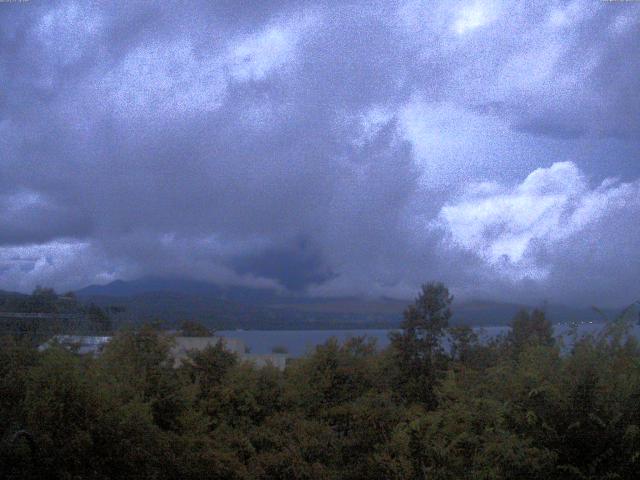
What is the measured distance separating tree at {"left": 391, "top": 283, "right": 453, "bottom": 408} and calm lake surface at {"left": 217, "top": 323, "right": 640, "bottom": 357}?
0.95m

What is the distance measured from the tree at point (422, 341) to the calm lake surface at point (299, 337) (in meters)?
0.95

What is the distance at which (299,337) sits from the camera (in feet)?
172

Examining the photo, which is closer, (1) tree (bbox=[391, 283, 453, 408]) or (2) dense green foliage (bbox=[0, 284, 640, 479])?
(2) dense green foliage (bbox=[0, 284, 640, 479])

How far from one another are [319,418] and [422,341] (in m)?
6.04

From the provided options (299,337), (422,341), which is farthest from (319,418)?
(299,337)

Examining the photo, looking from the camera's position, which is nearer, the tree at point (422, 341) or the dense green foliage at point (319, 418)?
the dense green foliage at point (319, 418)

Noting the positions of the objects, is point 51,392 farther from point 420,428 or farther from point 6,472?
point 420,428

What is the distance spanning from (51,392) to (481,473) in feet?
22.2

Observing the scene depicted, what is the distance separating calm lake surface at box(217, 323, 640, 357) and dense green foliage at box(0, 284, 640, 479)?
171 cm

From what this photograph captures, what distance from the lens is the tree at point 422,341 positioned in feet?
77.8

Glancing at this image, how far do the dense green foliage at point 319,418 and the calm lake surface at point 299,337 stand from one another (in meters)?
1.71

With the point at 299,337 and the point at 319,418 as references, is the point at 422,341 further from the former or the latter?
the point at 299,337

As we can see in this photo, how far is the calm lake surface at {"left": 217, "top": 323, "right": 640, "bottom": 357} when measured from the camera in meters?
24.5

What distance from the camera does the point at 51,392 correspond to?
11.0 meters
